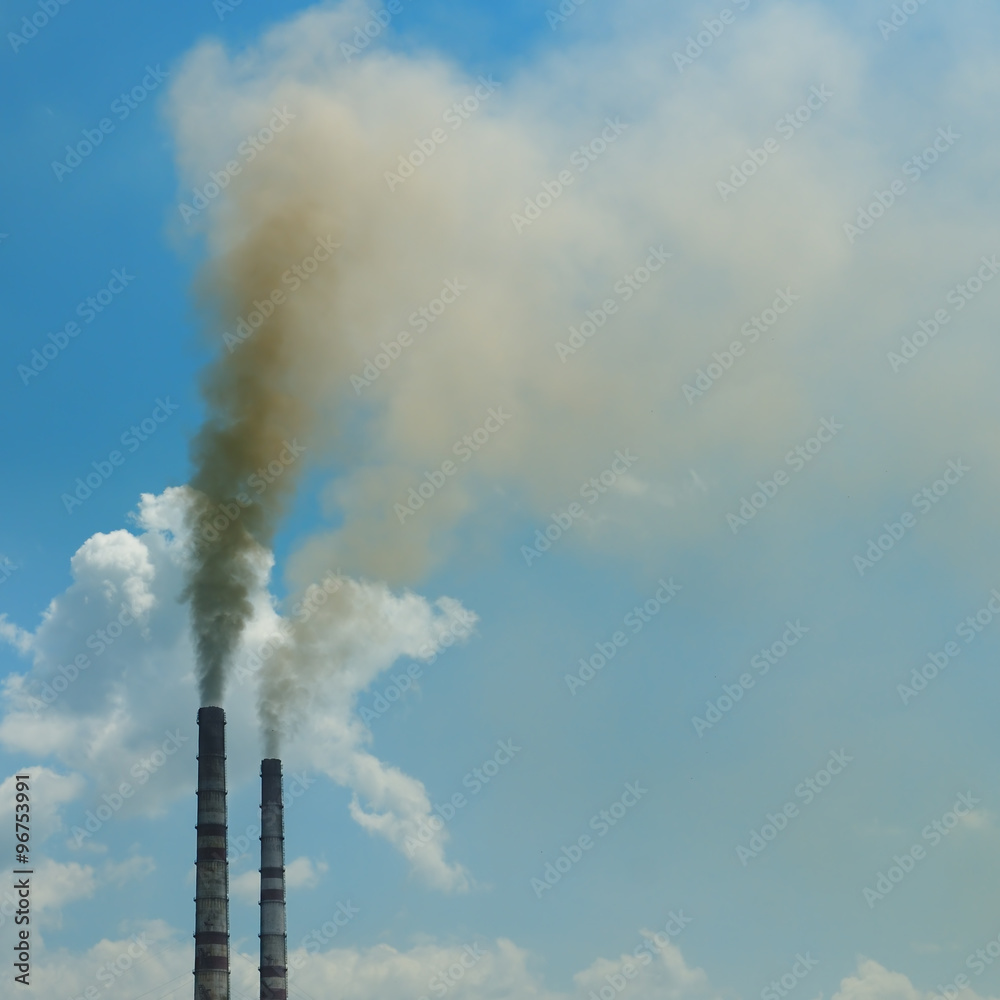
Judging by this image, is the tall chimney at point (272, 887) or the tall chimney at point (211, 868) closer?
the tall chimney at point (211, 868)

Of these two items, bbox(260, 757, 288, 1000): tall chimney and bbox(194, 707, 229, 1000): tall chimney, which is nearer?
bbox(194, 707, 229, 1000): tall chimney

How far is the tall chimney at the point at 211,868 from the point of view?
44562 mm

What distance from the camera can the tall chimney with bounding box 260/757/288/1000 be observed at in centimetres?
5078

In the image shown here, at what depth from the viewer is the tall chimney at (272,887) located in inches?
1999

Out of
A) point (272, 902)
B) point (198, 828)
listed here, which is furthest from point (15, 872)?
point (272, 902)

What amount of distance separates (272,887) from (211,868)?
6.94 m

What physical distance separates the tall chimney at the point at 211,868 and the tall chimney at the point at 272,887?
6274 millimetres

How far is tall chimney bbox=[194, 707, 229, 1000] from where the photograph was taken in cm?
4456

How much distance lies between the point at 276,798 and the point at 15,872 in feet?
46.8

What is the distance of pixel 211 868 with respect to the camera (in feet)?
150

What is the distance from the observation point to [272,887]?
52031 millimetres

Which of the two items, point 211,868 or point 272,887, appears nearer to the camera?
point 211,868

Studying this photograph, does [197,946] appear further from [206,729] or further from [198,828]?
[206,729]

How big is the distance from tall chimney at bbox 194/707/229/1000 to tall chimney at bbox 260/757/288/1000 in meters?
6.27
